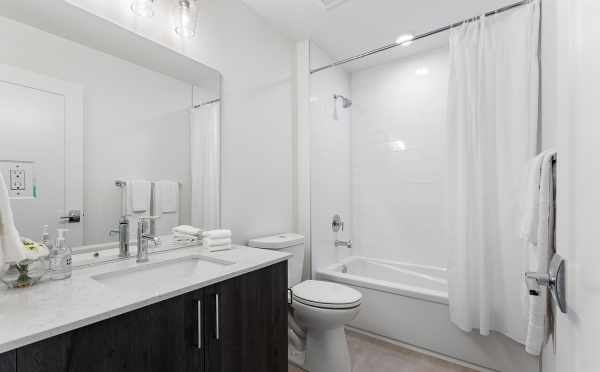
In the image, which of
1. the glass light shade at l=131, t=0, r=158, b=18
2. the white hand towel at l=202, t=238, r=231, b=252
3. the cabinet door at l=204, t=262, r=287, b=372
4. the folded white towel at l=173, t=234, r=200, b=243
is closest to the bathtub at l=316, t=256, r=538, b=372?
the cabinet door at l=204, t=262, r=287, b=372

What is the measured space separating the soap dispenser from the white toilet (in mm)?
993

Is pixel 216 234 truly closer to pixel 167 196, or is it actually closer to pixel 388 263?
pixel 167 196

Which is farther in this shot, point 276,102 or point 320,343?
point 276,102

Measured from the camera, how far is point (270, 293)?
4.41 feet

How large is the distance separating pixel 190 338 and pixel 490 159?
1.87 m

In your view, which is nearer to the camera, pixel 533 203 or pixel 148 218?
pixel 533 203

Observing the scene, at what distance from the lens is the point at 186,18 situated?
5.01 feet

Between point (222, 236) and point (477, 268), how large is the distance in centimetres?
156

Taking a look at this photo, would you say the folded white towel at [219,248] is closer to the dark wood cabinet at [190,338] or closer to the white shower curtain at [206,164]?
the white shower curtain at [206,164]

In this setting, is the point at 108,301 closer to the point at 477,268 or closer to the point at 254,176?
the point at 254,176

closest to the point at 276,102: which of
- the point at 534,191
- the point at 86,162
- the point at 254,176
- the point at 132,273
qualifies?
the point at 254,176

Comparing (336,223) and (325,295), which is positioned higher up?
(336,223)

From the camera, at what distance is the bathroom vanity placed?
0.70 meters

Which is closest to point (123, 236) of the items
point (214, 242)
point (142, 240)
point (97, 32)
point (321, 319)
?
point (142, 240)
